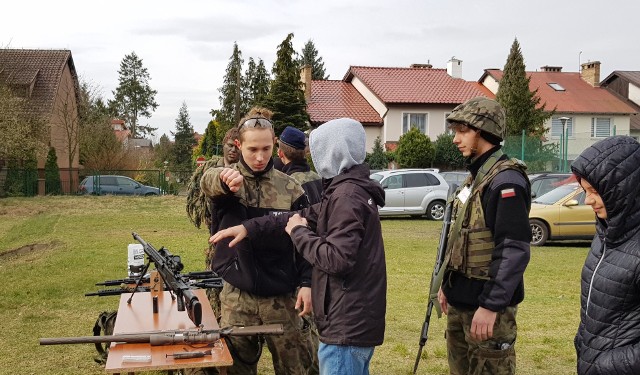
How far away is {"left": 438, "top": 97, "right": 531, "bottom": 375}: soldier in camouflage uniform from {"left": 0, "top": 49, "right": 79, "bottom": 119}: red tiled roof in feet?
125

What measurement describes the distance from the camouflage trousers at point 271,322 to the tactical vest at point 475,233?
42.9 inches

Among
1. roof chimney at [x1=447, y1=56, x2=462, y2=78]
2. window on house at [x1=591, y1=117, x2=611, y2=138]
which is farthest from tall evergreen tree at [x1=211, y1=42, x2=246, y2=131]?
window on house at [x1=591, y1=117, x2=611, y2=138]

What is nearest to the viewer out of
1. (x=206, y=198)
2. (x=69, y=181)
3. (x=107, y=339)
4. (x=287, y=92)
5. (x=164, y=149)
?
(x=107, y=339)

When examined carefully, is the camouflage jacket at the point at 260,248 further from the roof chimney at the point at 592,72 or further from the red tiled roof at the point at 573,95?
the roof chimney at the point at 592,72

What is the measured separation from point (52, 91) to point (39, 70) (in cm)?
201

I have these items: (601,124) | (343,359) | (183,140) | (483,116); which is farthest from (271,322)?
(183,140)

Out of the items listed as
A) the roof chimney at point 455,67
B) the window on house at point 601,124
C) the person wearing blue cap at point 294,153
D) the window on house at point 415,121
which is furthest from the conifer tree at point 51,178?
the window on house at point 601,124

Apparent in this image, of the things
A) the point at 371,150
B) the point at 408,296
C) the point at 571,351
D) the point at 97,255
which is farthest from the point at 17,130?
the point at 571,351

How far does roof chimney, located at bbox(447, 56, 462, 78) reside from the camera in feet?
155

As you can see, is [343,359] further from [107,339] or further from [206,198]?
[206,198]

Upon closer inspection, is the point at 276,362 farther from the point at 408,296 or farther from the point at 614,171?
the point at 408,296

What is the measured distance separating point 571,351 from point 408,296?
310cm

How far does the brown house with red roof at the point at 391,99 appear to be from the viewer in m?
42.8

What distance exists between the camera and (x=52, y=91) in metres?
40.9
